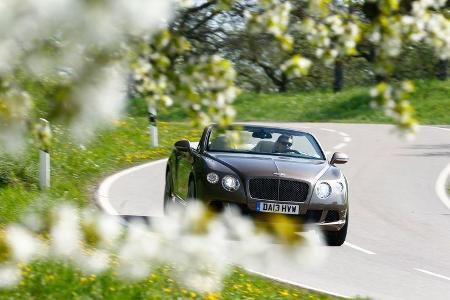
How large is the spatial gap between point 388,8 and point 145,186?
1395cm

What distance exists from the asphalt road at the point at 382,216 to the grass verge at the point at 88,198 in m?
0.46

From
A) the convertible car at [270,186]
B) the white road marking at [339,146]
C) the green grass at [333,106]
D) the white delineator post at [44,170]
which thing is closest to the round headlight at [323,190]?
the convertible car at [270,186]

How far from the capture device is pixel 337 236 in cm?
1256

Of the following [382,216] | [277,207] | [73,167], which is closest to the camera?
[277,207]

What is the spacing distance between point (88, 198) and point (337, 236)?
4.76 metres

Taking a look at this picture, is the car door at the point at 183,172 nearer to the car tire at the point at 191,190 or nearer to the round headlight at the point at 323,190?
the car tire at the point at 191,190

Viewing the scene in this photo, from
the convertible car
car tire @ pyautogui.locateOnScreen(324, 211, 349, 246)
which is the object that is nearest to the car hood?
the convertible car

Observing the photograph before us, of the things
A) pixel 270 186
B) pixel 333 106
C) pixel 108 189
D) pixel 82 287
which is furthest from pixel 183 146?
pixel 333 106

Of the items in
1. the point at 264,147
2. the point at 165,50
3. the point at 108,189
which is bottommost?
the point at 108,189

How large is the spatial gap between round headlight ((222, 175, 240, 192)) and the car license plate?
0.32 m

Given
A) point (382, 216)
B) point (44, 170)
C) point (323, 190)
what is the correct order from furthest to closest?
1. point (44, 170)
2. point (382, 216)
3. point (323, 190)

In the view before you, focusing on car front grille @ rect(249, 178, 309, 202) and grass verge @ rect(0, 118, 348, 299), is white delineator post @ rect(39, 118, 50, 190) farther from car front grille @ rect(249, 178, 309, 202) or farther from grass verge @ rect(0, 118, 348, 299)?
car front grille @ rect(249, 178, 309, 202)

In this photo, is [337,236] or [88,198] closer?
[337,236]

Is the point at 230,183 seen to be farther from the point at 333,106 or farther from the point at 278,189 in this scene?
the point at 333,106
